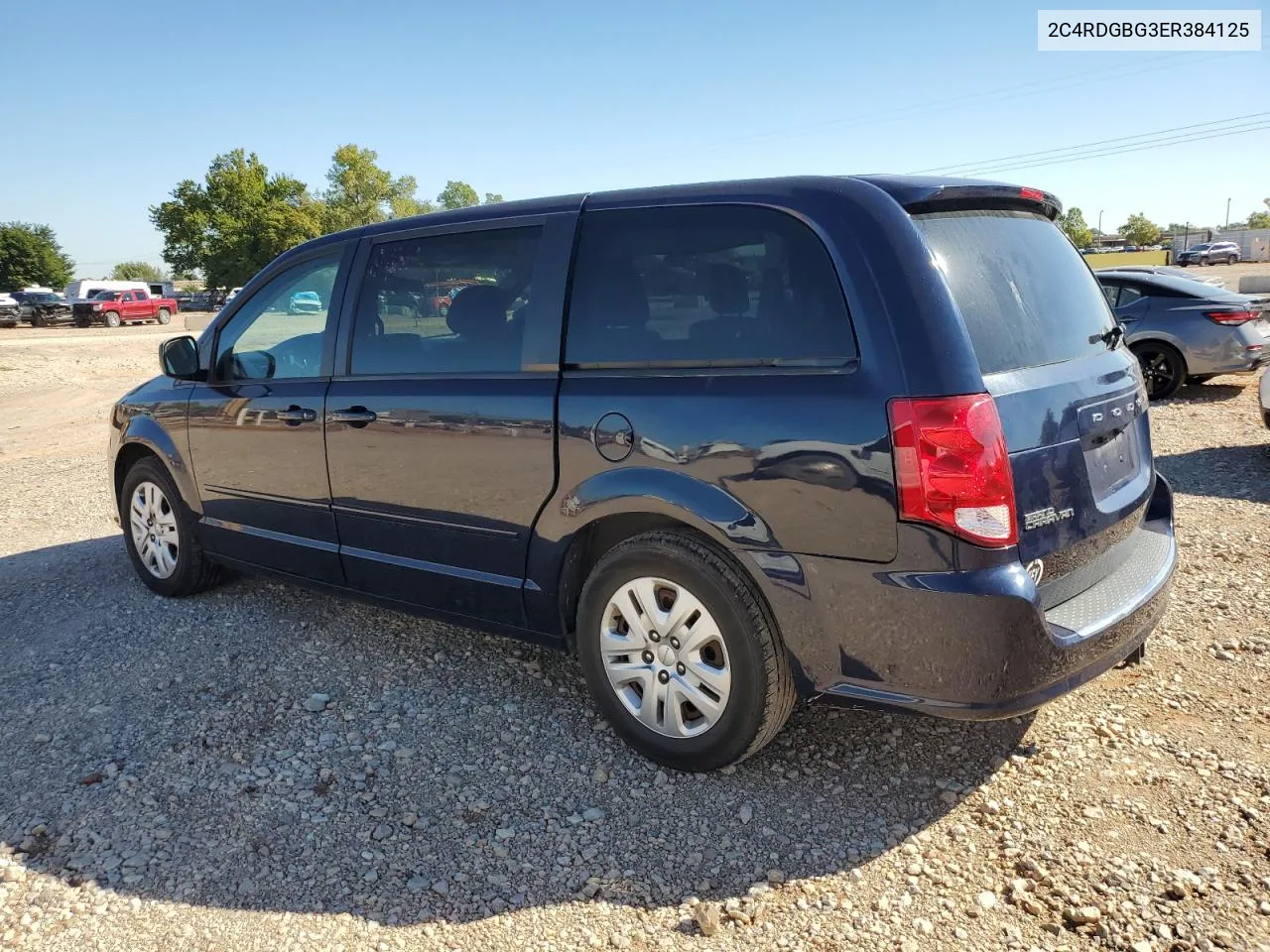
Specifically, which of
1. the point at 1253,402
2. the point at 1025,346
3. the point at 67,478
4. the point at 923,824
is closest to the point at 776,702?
the point at 923,824

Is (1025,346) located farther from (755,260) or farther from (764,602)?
(764,602)

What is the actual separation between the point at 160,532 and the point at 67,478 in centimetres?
467

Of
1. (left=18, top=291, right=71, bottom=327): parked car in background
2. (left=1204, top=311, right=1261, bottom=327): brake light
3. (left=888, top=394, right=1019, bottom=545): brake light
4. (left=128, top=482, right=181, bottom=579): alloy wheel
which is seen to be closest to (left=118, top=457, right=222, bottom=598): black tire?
(left=128, top=482, right=181, bottom=579): alloy wheel

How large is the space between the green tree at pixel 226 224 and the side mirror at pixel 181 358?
72.6 metres

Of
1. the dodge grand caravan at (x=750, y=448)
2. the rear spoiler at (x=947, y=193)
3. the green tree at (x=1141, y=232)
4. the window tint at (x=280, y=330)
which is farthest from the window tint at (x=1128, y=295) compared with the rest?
the green tree at (x=1141, y=232)

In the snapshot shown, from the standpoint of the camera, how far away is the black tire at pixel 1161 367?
1070cm

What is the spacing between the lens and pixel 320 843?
2.92 metres

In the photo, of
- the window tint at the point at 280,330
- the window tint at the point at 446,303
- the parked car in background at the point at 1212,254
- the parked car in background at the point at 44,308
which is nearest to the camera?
the window tint at the point at 446,303

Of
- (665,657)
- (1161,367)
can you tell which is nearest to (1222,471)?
(1161,367)

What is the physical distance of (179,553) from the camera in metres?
4.96

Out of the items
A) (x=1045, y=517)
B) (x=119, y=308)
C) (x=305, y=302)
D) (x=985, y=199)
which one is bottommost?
(x=1045, y=517)

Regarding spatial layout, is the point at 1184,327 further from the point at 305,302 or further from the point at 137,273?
the point at 137,273

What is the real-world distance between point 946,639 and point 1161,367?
9.88m

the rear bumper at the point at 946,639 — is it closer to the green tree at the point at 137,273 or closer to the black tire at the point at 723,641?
the black tire at the point at 723,641
